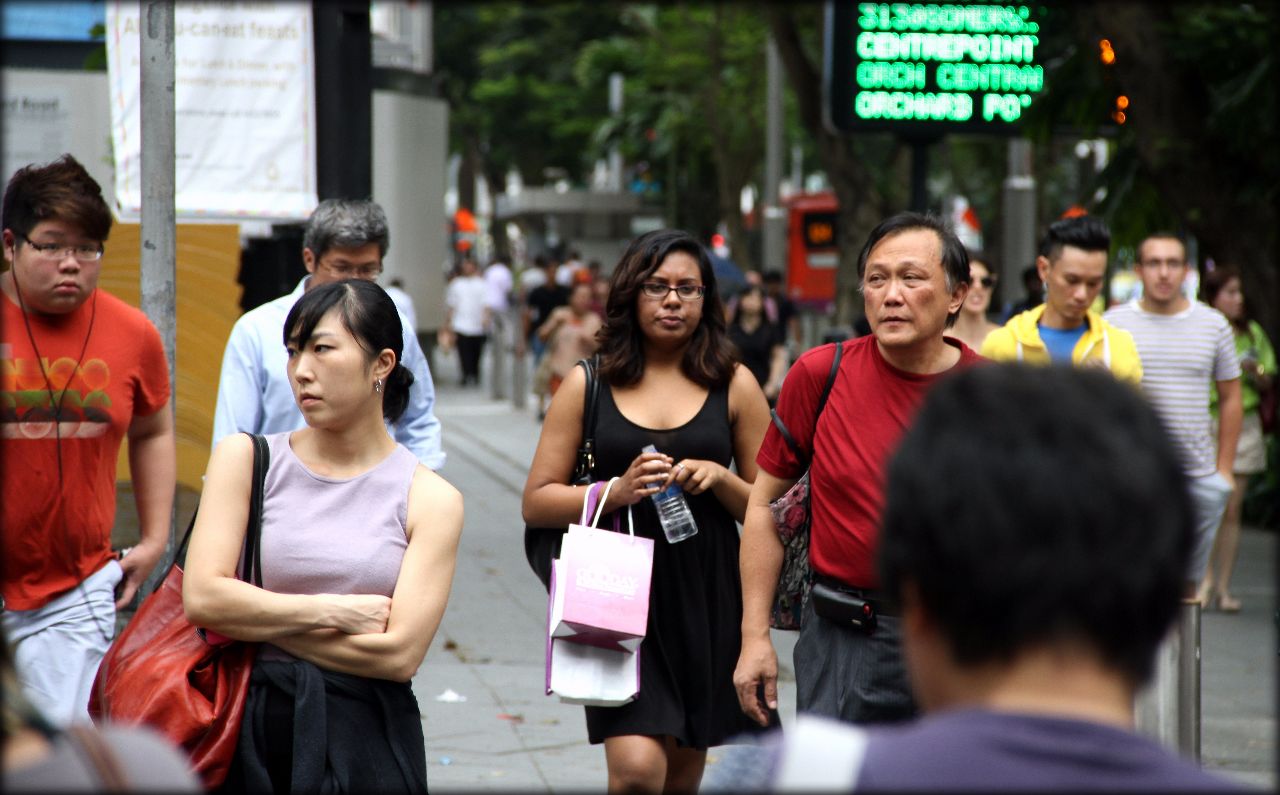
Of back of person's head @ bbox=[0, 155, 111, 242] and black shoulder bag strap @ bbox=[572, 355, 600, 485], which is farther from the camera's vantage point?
black shoulder bag strap @ bbox=[572, 355, 600, 485]

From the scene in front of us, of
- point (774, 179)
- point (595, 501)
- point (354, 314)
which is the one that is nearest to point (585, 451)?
point (595, 501)

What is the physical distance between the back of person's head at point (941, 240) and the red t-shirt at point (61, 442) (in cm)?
188

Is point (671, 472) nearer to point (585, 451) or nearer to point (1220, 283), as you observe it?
point (585, 451)

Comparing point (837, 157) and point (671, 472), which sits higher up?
point (837, 157)

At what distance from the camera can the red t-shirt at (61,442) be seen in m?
4.08

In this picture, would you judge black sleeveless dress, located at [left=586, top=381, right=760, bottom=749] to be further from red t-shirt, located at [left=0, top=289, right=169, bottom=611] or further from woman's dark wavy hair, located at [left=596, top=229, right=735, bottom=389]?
red t-shirt, located at [left=0, top=289, right=169, bottom=611]

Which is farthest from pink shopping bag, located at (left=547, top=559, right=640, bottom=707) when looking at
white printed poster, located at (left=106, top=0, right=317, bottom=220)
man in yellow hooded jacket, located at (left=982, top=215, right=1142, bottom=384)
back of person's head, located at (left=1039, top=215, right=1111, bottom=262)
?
white printed poster, located at (left=106, top=0, right=317, bottom=220)

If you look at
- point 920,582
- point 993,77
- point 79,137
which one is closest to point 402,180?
point 79,137

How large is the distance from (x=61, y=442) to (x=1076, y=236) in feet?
12.6

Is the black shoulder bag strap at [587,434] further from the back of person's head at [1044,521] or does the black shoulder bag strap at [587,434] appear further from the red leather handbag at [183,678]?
the back of person's head at [1044,521]

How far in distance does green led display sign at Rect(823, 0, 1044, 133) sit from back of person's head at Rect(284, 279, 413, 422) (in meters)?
4.66

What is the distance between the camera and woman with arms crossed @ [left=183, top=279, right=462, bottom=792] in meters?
3.45

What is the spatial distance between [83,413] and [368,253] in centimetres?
133

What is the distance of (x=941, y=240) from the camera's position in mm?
4055
